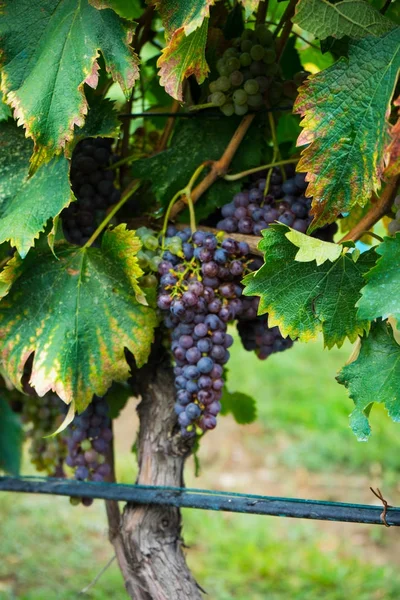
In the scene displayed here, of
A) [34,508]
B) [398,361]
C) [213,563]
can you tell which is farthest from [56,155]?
[34,508]

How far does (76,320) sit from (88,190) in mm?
214

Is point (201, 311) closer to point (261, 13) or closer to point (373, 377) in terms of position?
point (373, 377)

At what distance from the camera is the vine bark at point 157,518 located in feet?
3.45

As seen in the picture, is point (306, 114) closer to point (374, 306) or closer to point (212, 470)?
point (374, 306)

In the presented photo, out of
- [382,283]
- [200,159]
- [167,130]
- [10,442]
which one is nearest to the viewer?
[382,283]

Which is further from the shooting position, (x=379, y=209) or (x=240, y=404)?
(x=240, y=404)

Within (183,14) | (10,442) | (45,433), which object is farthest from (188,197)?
(10,442)

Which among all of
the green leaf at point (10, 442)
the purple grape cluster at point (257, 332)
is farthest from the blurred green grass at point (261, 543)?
the purple grape cluster at point (257, 332)

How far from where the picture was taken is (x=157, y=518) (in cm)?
108

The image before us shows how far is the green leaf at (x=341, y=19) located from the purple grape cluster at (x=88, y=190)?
1.23 ft

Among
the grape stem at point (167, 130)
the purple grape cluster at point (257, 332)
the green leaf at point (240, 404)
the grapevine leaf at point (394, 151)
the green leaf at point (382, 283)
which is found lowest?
the green leaf at point (240, 404)

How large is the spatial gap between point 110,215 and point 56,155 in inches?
6.0

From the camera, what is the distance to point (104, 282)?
3.17ft

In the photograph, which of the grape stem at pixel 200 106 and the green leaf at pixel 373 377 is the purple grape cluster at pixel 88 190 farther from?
the green leaf at pixel 373 377
